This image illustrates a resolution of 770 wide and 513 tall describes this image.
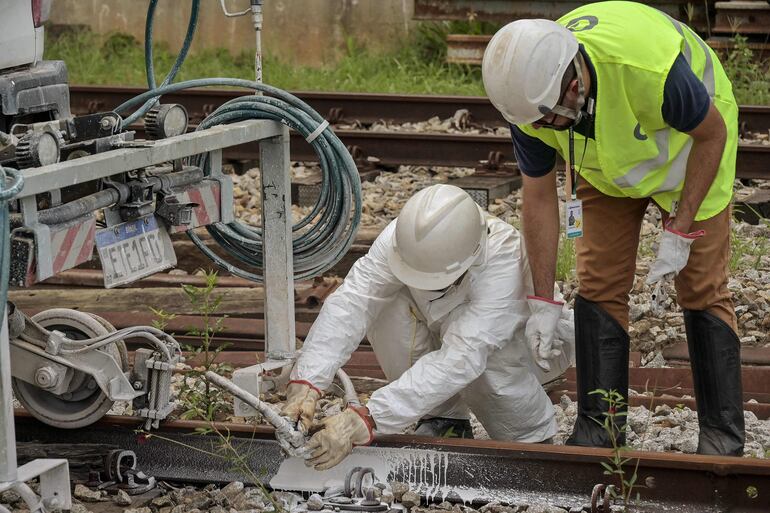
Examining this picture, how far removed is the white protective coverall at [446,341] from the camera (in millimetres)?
4312

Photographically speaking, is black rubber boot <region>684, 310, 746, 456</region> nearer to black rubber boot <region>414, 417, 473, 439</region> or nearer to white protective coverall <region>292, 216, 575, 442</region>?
white protective coverall <region>292, 216, 575, 442</region>

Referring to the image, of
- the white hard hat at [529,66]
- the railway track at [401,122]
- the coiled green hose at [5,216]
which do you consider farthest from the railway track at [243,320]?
the railway track at [401,122]

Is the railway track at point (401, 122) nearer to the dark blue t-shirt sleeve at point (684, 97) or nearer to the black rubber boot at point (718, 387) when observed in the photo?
the black rubber boot at point (718, 387)

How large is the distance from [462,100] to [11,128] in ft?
20.2

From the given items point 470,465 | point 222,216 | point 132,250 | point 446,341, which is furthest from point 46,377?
point 470,465

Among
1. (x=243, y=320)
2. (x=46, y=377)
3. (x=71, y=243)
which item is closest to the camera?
(x=71, y=243)

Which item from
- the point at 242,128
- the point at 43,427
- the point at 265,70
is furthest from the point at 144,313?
the point at 265,70

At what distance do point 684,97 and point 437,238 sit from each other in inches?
37.2

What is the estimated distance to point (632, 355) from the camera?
5.66 meters

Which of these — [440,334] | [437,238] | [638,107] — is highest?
[638,107]

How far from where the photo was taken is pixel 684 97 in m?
4.10

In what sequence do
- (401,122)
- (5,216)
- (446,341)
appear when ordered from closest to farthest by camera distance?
(5,216)
(446,341)
(401,122)

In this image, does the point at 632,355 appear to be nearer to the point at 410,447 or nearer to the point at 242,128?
the point at 410,447

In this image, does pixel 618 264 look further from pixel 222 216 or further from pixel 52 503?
pixel 52 503
